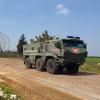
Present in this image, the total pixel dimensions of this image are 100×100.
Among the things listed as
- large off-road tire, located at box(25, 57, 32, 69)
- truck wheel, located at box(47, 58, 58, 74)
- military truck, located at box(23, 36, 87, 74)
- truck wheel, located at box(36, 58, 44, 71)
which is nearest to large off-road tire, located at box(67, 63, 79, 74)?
military truck, located at box(23, 36, 87, 74)

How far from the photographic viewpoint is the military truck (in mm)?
24469

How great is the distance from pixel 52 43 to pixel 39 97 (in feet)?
38.4

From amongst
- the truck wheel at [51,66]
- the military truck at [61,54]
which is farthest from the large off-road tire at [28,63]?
the truck wheel at [51,66]

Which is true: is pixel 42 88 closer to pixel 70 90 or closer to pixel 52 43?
pixel 70 90

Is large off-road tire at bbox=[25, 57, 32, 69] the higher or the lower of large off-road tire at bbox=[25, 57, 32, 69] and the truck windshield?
the lower

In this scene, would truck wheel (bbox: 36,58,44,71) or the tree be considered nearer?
truck wheel (bbox: 36,58,44,71)

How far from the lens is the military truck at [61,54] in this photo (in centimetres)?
2447

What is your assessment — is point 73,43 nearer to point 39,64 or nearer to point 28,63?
point 39,64

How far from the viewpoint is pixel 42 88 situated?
55.3ft

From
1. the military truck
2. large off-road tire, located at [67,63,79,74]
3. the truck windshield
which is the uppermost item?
the truck windshield

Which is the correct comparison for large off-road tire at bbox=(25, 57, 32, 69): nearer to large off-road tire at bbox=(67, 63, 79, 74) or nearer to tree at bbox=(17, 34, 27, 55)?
large off-road tire at bbox=(67, 63, 79, 74)

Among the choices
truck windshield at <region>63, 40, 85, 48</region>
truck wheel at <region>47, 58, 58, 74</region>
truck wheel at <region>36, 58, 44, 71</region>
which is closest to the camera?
truck windshield at <region>63, 40, 85, 48</region>

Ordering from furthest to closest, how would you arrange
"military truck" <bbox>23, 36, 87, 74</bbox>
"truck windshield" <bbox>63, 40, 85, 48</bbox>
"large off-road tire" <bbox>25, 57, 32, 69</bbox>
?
"large off-road tire" <bbox>25, 57, 32, 69</bbox> → "truck windshield" <bbox>63, 40, 85, 48</bbox> → "military truck" <bbox>23, 36, 87, 74</bbox>

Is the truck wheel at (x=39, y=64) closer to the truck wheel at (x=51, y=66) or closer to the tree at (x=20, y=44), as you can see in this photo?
the truck wheel at (x=51, y=66)
